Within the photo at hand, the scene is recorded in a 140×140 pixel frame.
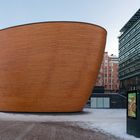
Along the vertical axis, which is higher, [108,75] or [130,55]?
[130,55]

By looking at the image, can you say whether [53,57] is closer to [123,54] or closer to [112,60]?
[123,54]

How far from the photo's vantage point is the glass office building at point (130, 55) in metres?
99.4

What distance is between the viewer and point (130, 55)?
355ft

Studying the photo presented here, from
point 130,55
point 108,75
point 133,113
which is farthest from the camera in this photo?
point 108,75

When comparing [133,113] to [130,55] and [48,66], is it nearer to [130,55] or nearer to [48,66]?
[48,66]

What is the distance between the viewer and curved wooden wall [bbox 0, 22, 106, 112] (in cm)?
3406

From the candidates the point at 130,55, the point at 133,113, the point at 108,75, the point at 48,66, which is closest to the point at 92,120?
the point at 48,66

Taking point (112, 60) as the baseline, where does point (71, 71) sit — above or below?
below

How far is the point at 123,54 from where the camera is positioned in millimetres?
119875

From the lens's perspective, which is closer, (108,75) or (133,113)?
(133,113)

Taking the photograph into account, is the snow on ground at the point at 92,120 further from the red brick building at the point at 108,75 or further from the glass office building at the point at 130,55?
the red brick building at the point at 108,75

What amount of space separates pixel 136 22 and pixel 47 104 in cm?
7280

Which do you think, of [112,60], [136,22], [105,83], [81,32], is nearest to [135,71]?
[136,22]

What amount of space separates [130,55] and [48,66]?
253ft
